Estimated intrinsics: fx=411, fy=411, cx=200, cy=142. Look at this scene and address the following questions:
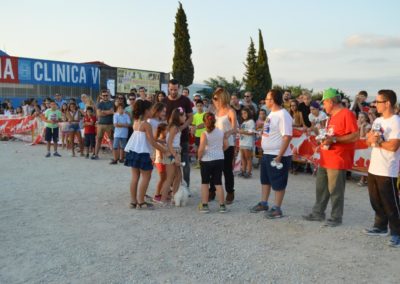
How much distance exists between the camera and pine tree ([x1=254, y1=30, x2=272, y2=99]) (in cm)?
3884

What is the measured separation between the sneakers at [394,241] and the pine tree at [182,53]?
3289cm

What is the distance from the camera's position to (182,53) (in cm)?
3712

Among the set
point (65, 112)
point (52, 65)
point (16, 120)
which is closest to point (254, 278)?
point (65, 112)

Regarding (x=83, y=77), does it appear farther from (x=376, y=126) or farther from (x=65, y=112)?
(x=376, y=126)

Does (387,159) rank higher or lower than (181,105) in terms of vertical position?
lower

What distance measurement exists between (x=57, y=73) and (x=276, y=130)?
82.0ft

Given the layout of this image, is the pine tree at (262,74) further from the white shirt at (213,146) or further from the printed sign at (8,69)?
the white shirt at (213,146)

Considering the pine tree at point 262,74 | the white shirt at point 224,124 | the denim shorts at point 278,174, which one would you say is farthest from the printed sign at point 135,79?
the denim shorts at point 278,174

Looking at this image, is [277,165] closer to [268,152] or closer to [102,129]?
[268,152]

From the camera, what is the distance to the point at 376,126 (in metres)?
4.92

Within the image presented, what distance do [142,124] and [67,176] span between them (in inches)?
143

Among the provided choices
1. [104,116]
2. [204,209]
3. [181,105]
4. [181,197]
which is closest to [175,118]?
[181,105]

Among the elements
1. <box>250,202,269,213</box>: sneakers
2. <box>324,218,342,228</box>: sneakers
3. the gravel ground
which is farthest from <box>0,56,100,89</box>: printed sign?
<box>324,218,342,228</box>: sneakers

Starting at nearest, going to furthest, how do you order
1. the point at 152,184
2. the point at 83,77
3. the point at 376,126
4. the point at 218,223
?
the point at 376,126 < the point at 218,223 < the point at 152,184 < the point at 83,77
